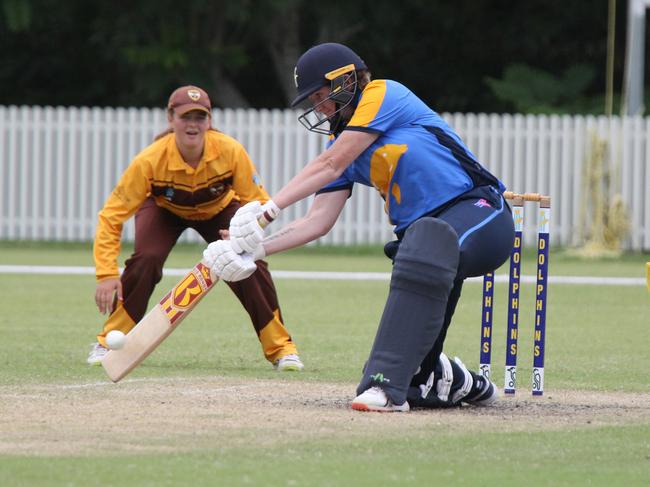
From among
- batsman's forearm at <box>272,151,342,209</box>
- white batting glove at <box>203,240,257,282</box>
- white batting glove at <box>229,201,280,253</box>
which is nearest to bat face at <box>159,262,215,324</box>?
white batting glove at <box>203,240,257,282</box>

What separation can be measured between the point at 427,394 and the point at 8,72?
2228 centimetres

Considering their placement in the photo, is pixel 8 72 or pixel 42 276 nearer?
pixel 42 276

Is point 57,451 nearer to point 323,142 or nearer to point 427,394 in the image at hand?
point 427,394

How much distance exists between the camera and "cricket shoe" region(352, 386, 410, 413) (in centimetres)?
659

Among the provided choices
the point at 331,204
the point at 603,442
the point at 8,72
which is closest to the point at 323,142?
the point at 8,72

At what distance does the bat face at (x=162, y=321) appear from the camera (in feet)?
23.6

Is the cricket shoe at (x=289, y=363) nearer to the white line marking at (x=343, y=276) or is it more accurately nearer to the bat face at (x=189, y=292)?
the bat face at (x=189, y=292)

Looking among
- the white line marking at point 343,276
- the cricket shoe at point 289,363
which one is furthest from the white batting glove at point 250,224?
the white line marking at point 343,276

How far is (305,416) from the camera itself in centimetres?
652

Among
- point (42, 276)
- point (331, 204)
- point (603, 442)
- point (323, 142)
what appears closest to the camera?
point (603, 442)

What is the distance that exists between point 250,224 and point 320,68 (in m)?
0.79

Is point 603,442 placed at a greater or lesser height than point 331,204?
lesser

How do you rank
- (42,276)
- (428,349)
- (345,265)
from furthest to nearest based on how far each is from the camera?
(345,265) < (42,276) < (428,349)

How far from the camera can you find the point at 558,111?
23203mm
